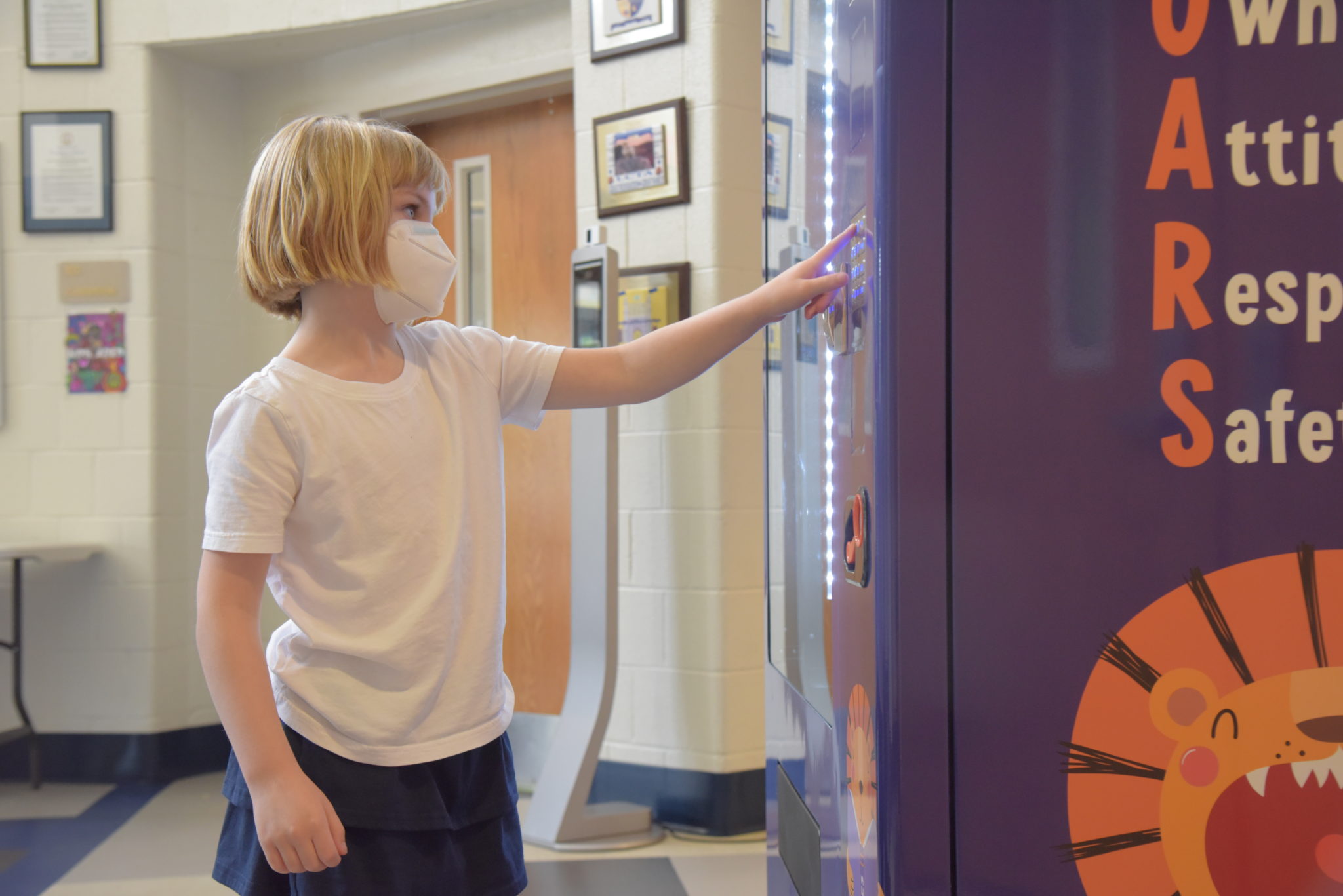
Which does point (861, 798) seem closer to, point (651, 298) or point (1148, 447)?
point (1148, 447)

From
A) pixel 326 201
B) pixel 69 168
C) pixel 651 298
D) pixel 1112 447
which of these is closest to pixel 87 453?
pixel 69 168

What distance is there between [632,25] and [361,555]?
85.2 inches

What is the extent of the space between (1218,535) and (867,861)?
0.35 meters

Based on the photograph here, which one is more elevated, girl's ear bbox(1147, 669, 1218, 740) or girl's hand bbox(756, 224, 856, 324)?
girl's hand bbox(756, 224, 856, 324)

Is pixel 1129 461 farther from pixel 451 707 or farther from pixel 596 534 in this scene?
pixel 596 534

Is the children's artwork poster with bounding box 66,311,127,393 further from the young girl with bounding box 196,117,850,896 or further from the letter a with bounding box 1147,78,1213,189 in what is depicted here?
the letter a with bounding box 1147,78,1213,189

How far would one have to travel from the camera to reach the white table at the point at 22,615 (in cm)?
305

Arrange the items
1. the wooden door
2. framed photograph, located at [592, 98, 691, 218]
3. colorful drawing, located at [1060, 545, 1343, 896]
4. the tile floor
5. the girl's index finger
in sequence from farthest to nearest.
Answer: the wooden door, framed photograph, located at [592, 98, 691, 218], the tile floor, the girl's index finger, colorful drawing, located at [1060, 545, 1343, 896]

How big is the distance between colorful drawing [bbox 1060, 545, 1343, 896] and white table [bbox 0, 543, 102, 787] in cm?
315

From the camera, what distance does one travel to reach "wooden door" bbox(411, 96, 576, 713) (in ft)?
10.4

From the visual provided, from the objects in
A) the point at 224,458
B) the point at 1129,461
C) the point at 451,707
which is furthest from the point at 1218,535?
the point at 224,458

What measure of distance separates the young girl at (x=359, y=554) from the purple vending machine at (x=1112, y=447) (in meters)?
0.20

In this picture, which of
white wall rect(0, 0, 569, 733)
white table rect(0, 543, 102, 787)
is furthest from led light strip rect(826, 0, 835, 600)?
white table rect(0, 543, 102, 787)

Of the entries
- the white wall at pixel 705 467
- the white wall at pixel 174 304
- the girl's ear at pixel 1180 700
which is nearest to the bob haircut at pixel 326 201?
the girl's ear at pixel 1180 700
